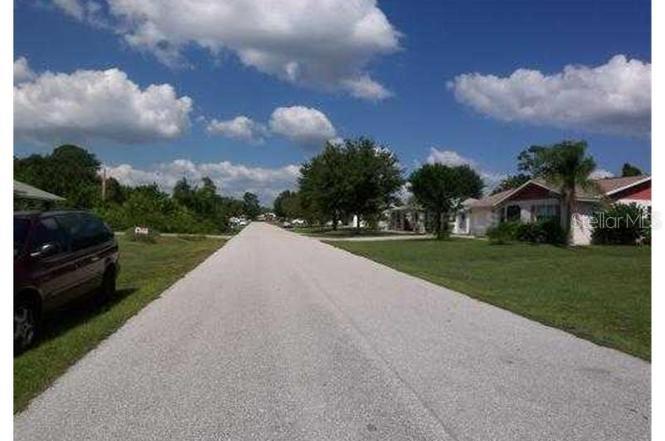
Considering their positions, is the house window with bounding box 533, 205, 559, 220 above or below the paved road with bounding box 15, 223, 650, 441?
above

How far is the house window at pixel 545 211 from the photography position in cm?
4650

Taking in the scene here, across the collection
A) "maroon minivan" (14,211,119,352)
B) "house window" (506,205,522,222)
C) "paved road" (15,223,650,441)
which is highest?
"house window" (506,205,522,222)

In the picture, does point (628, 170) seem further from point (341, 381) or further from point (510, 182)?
point (341, 381)

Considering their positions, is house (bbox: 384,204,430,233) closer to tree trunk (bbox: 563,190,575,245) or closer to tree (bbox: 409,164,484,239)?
tree (bbox: 409,164,484,239)

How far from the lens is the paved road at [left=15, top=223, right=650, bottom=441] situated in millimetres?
5547

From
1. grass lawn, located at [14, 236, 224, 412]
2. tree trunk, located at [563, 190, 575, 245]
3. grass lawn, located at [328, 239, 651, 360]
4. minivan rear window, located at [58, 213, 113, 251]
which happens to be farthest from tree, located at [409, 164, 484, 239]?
minivan rear window, located at [58, 213, 113, 251]

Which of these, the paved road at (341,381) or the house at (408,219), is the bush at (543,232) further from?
the paved road at (341,381)

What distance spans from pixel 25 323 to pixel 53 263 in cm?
147

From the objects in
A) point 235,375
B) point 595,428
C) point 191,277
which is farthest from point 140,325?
point 191,277

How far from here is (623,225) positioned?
42.0 metres

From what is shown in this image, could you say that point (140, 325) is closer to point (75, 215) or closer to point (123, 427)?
point (75, 215)

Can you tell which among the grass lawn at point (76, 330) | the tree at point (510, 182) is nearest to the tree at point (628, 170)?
the tree at point (510, 182)

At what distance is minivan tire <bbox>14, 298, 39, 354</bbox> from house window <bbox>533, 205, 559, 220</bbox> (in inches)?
1576

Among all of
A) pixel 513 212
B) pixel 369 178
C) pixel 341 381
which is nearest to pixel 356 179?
pixel 369 178
